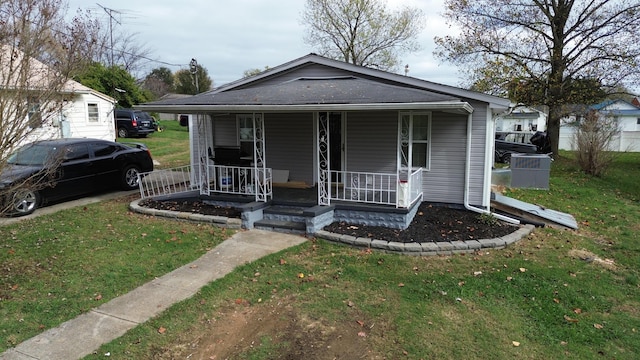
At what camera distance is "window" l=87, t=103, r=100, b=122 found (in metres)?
21.0

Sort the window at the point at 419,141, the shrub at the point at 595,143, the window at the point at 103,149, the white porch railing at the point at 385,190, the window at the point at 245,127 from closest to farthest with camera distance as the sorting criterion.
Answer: the white porch railing at the point at 385,190 < the window at the point at 419,141 < the window at the point at 103,149 < the window at the point at 245,127 < the shrub at the point at 595,143

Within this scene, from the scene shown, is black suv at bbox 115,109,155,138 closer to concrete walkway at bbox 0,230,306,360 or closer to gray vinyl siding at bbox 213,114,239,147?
gray vinyl siding at bbox 213,114,239,147

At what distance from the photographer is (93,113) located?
837 inches

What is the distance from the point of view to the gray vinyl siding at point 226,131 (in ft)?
35.1

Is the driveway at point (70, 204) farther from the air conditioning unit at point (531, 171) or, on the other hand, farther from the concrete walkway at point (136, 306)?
the air conditioning unit at point (531, 171)

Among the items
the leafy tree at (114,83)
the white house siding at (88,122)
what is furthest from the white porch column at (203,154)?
the leafy tree at (114,83)

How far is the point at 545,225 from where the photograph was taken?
26.5ft

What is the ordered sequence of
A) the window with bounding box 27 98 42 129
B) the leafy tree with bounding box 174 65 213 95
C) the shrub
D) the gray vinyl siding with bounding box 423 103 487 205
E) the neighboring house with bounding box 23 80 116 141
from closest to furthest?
the window with bounding box 27 98 42 129 → the gray vinyl siding with bounding box 423 103 487 205 → the shrub → the neighboring house with bounding box 23 80 116 141 → the leafy tree with bounding box 174 65 213 95

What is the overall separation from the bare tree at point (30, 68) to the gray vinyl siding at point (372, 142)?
226 inches

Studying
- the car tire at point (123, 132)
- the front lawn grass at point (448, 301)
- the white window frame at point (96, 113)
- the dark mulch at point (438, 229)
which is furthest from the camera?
the car tire at point (123, 132)

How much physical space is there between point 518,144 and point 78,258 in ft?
63.9

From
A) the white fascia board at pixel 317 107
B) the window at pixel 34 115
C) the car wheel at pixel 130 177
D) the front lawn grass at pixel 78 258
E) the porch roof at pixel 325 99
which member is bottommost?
the front lawn grass at pixel 78 258

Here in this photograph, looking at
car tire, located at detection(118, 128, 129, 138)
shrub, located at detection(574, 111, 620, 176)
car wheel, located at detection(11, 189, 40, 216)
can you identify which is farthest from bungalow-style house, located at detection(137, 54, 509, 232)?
car tire, located at detection(118, 128, 129, 138)

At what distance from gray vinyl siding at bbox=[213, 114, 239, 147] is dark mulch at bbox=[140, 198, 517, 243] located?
2369 millimetres
